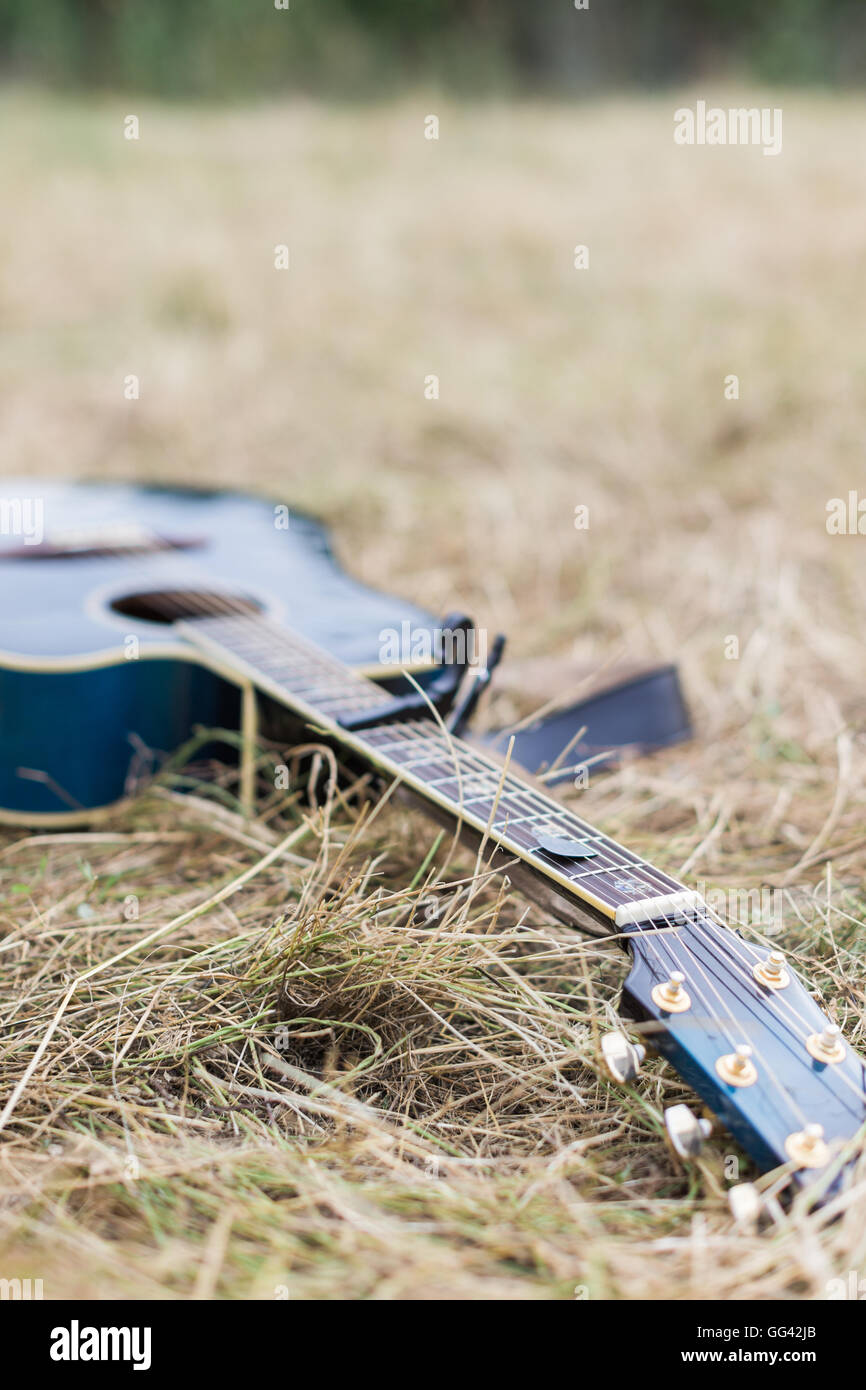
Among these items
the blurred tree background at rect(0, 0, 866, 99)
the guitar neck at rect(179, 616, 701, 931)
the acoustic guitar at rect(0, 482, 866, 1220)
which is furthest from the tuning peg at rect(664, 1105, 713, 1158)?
the blurred tree background at rect(0, 0, 866, 99)

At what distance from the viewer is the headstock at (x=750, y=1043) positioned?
2.18 ft

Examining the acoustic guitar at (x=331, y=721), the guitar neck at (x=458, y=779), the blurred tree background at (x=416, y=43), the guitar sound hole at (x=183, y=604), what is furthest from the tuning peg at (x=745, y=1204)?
the blurred tree background at (x=416, y=43)

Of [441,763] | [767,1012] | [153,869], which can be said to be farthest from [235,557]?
[767,1012]

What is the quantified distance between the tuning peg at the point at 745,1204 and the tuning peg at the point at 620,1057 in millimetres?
95

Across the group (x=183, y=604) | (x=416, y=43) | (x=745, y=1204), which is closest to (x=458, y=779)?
(x=745, y=1204)

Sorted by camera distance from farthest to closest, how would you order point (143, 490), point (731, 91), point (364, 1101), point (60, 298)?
point (731, 91), point (60, 298), point (143, 490), point (364, 1101)

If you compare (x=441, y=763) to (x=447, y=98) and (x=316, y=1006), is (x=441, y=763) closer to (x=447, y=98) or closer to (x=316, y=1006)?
(x=316, y=1006)

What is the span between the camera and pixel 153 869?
124 cm

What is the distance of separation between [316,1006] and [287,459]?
6.93 feet

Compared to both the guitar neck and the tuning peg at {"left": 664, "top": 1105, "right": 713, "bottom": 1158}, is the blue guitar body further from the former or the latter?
the tuning peg at {"left": 664, "top": 1105, "right": 713, "bottom": 1158}

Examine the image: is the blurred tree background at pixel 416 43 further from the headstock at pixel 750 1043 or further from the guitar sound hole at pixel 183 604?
the headstock at pixel 750 1043

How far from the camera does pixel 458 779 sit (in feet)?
3.13

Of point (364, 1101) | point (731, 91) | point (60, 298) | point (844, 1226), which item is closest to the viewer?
point (844, 1226)
